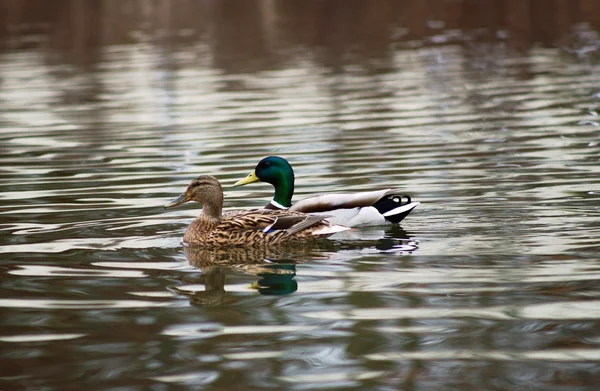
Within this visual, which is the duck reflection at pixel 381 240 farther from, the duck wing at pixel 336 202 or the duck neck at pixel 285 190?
the duck neck at pixel 285 190

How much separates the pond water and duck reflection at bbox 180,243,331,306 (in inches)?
1.1

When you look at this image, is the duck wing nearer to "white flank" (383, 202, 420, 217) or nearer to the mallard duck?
the mallard duck

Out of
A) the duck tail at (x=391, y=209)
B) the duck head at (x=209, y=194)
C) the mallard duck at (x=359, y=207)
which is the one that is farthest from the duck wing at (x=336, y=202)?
the duck head at (x=209, y=194)

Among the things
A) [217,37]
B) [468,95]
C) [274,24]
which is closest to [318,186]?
[468,95]

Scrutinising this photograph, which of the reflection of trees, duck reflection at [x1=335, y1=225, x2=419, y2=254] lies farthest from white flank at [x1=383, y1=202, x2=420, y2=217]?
the reflection of trees

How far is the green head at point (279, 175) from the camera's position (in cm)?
982

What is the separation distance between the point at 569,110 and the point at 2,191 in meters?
7.61

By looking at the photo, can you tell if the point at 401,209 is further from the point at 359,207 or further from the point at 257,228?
the point at 257,228

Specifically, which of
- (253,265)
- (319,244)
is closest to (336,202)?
(319,244)

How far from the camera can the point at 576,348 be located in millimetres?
5723

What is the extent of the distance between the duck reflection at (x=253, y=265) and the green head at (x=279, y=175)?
40.9 inches

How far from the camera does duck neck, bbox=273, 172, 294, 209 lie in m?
9.82

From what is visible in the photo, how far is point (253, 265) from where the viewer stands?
8281mm

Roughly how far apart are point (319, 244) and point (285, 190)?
42.2 inches
